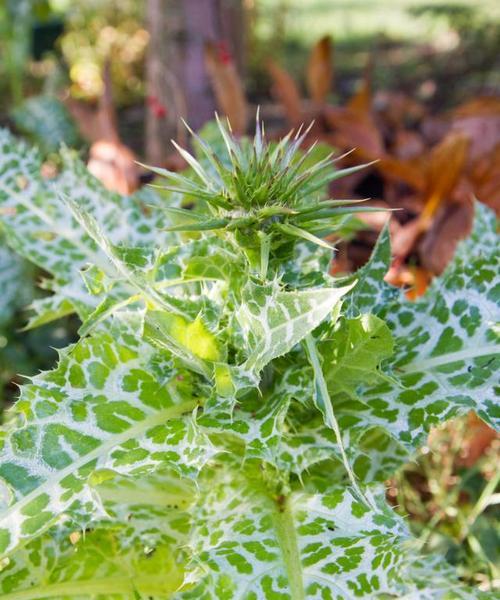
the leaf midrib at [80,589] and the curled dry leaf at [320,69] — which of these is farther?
the curled dry leaf at [320,69]

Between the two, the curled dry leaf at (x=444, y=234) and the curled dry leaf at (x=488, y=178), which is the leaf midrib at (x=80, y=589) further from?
the curled dry leaf at (x=488, y=178)

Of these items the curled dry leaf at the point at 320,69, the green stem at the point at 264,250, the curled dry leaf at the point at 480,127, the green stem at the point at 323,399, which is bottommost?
the green stem at the point at 323,399

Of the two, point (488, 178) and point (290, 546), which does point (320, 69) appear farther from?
point (290, 546)

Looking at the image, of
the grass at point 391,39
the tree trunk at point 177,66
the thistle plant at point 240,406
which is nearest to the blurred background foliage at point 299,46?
the grass at point 391,39

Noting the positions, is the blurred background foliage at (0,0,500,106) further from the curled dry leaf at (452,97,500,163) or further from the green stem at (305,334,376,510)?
the green stem at (305,334,376,510)

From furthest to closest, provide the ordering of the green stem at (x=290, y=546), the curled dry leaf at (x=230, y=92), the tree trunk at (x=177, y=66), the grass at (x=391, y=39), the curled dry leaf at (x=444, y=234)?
the grass at (x=391, y=39) < the tree trunk at (x=177, y=66) < the curled dry leaf at (x=230, y=92) < the curled dry leaf at (x=444, y=234) < the green stem at (x=290, y=546)

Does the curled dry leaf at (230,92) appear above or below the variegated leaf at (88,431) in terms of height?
above

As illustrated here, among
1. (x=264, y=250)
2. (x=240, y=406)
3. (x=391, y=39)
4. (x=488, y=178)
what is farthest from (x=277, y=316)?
(x=391, y=39)

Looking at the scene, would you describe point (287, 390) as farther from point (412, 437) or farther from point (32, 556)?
point (32, 556)
